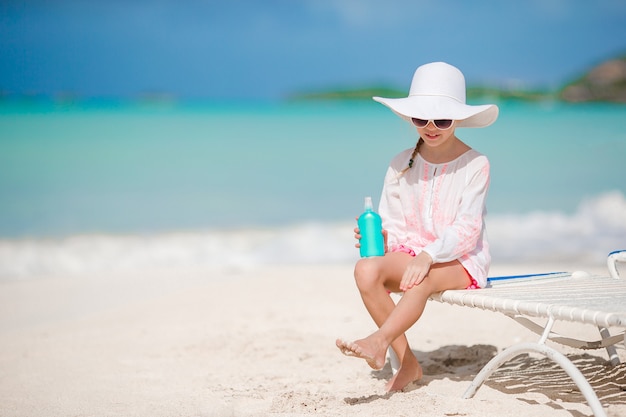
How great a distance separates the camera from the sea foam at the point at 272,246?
9.21 metres

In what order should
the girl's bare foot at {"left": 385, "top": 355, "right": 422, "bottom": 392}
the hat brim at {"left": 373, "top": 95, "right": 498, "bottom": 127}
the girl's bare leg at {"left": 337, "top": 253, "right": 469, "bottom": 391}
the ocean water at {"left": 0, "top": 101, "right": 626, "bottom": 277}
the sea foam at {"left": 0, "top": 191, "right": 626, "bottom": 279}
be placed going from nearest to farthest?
the girl's bare leg at {"left": 337, "top": 253, "right": 469, "bottom": 391} < the hat brim at {"left": 373, "top": 95, "right": 498, "bottom": 127} < the girl's bare foot at {"left": 385, "top": 355, "right": 422, "bottom": 392} < the sea foam at {"left": 0, "top": 191, "right": 626, "bottom": 279} < the ocean water at {"left": 0, "top": 101, "right": 626, "bottom": 277}

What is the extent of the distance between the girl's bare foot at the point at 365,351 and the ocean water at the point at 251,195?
515cm

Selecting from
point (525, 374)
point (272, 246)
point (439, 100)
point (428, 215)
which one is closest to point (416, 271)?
point (428, 215)

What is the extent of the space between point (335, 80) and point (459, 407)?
5614 centimetres

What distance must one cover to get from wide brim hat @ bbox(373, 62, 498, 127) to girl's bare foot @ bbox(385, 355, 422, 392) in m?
1.25

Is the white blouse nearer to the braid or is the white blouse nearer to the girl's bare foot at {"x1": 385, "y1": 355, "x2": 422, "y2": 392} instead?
Result: the braid

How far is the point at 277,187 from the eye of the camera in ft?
51.3

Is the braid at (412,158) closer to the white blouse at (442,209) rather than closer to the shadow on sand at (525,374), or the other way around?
the white blouse at (442,209)

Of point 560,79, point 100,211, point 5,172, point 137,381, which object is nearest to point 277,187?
point 100,211

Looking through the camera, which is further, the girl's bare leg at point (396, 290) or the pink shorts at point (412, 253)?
the pink shorts at point (412, 253)

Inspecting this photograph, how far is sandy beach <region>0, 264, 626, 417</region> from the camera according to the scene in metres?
3.76

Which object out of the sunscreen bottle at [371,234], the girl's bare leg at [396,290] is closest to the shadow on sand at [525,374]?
the girl's bare leg at [396,290]

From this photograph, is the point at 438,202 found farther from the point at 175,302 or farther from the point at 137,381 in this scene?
the point at 175,302

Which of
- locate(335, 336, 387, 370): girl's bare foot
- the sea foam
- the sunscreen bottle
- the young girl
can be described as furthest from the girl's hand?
the sea foam
